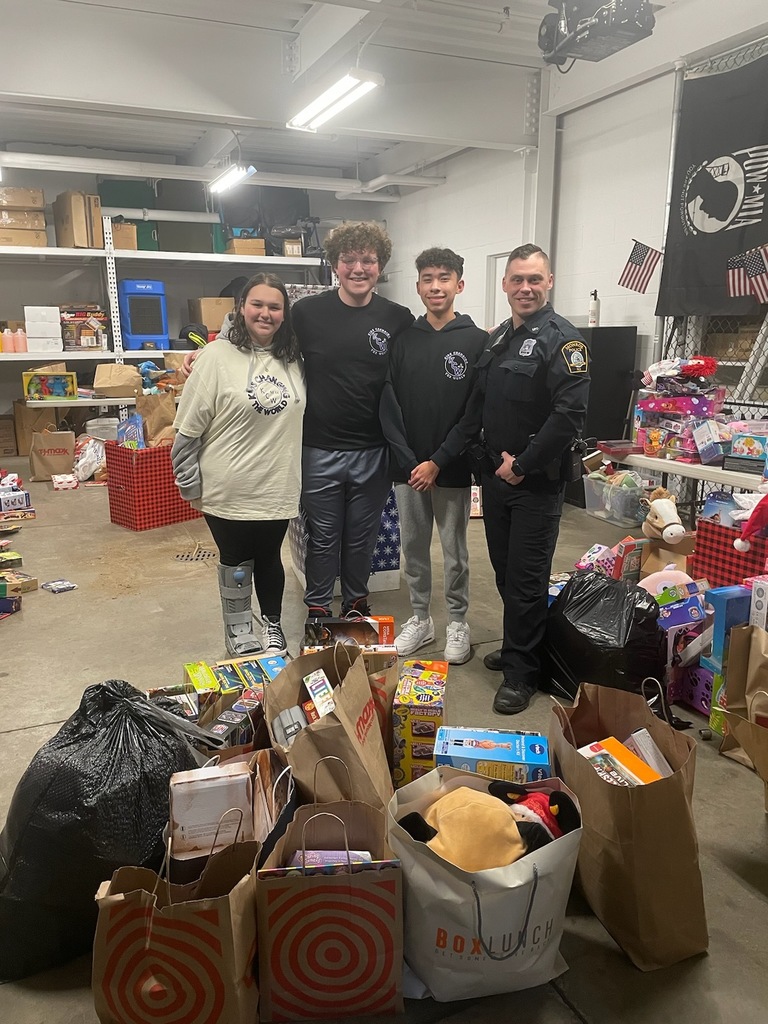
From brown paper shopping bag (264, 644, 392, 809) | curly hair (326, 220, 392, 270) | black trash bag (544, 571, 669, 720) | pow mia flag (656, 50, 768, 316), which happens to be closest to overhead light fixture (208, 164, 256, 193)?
pow mia flag (656, 50, 768, 316)

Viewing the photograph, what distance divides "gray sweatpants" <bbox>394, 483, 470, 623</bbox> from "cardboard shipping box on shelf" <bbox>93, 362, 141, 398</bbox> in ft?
16.6

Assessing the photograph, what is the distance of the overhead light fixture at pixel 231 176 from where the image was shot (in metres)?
7.29

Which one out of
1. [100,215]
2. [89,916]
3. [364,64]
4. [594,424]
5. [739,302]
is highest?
[364,64]

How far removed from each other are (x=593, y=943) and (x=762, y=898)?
18.1 inches

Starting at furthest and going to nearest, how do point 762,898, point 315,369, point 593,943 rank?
point 315,369
point 762,898
point 593,943

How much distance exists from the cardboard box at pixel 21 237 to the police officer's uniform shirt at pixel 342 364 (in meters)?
6.25

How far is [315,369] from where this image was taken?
274 cm

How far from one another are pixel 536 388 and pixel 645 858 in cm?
154

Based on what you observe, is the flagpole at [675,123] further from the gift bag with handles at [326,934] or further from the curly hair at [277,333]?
the gift bag with handles at [326,934]

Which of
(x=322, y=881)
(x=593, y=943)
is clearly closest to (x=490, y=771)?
(x=593, y=943)

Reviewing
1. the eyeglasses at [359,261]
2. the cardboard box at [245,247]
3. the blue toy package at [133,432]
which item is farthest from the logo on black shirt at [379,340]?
the cardboard box at [245,247]

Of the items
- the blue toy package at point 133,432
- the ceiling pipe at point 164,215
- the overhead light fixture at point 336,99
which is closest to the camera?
the overhead light fixture at point 336,99

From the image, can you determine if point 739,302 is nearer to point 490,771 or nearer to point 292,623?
point 292,623

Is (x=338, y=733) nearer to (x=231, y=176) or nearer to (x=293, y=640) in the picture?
(x=293, y=640)
